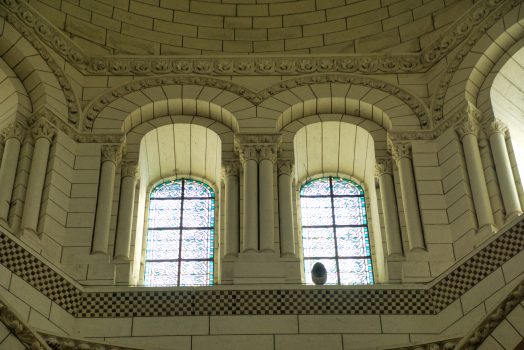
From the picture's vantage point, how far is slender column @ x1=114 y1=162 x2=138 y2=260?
1105 cm

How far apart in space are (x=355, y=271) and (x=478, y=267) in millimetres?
2507

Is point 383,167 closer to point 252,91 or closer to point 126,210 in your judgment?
point 252,91

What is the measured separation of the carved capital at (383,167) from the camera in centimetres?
1193

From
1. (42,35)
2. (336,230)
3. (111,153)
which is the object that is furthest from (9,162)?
(336,230)

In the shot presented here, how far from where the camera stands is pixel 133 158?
12.0 m

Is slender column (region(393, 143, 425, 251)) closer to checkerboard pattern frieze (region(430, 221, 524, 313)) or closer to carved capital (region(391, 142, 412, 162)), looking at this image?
carved capital (region(391, 142, 412, 162))

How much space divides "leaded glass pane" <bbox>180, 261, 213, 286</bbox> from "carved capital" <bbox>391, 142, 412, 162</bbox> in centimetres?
307

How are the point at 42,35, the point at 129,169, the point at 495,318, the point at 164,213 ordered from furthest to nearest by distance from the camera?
the point at 164,213 → the point at 42,35 → the point at 129,169 → the point at 495,318

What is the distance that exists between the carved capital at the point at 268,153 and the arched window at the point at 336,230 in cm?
117

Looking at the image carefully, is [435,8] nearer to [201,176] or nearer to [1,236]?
[201,176]

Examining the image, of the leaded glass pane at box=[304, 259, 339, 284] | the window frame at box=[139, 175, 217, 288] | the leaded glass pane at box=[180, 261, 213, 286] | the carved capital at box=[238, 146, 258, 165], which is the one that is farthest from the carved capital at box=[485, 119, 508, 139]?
the leaded glass pane at box=[180, 261, 213, 286]

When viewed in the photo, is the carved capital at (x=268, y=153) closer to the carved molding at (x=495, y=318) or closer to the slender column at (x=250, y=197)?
the slender column at (x=250, y=197)

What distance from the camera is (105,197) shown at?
11.2 meters

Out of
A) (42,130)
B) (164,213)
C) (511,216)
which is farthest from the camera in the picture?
(164,213)
